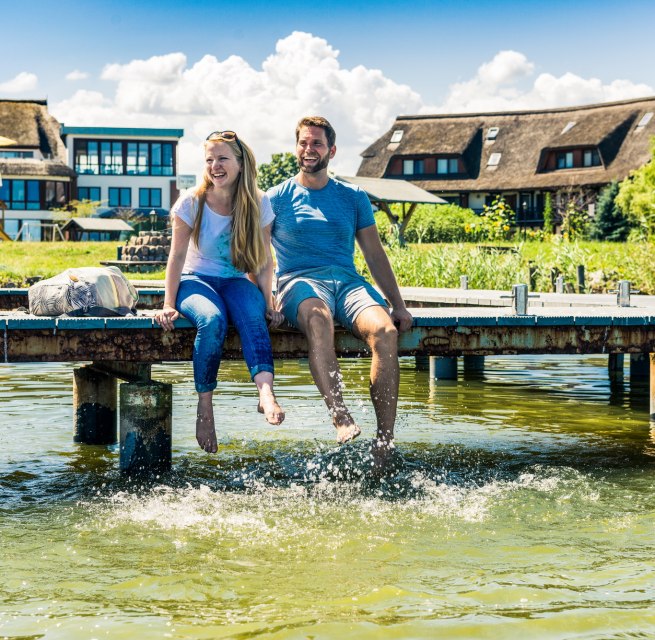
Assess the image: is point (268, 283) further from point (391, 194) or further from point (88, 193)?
point (88, 193)

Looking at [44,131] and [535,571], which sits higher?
[44,131]

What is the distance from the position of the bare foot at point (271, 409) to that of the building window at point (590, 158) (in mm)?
50521

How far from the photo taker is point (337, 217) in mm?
7359

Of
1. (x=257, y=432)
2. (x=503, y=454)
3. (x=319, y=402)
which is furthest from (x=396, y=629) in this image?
(x=319, y=402)

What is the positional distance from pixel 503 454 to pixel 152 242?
2361 cm

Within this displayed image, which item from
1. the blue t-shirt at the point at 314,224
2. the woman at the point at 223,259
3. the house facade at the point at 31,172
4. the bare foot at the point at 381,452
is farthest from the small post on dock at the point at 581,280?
the house facade at the point at 31,172

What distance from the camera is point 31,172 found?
64188 mm

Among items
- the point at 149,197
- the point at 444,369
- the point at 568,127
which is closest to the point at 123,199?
the point at 149,197

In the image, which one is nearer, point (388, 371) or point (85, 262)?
point (388, 371)

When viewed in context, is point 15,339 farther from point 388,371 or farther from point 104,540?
point 388,371

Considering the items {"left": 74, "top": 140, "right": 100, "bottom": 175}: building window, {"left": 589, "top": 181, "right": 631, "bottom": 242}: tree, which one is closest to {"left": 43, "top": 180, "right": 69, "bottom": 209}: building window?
{"left": 74, "top": 140, "right": 100, "bottom": 175}: building window

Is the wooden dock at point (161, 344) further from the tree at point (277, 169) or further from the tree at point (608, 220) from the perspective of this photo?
the tree at point (277, 169)

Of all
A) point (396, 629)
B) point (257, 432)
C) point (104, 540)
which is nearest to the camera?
point (396, 629)

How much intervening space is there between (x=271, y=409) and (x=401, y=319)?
4.39 feet
